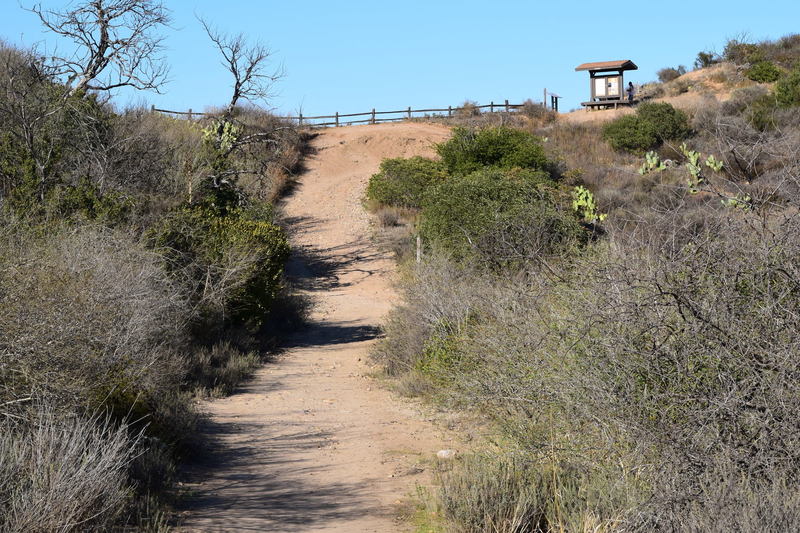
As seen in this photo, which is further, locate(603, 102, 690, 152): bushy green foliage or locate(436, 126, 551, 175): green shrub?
locate(603, 102, 690, 152): bushy green foliage

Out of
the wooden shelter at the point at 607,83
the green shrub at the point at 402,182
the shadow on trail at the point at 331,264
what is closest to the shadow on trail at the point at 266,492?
the shadow on trail at the point at 331,264

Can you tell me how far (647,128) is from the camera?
37375 millimetres

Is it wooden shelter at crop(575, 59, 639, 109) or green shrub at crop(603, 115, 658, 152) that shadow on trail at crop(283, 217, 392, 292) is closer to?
green shrub at crop(603, 115, 658, 152)

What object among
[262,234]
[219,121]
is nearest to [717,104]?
[219,121]

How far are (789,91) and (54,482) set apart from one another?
1471 inches

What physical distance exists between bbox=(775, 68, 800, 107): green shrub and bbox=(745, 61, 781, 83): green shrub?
28.1 feet

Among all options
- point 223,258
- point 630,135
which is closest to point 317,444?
point 223,258

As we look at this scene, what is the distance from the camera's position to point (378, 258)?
28688mm

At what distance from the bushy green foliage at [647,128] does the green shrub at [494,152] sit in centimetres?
883

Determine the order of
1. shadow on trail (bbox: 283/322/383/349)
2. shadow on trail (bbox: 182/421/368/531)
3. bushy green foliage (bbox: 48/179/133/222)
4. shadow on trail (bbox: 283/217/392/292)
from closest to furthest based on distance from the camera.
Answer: shadow on trail (bbox: 182/421/368/531)
bushy green foliage (bbox: 48/179/133/222)
shadow on trail (bbox: 283/322/383/349)
shadow on trail (bbox: 283/217/392/292)

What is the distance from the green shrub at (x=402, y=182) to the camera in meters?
32.3

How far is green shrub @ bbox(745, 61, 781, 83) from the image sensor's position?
45.6 metres

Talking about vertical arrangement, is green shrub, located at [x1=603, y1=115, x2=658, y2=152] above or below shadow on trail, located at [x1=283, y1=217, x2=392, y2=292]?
above

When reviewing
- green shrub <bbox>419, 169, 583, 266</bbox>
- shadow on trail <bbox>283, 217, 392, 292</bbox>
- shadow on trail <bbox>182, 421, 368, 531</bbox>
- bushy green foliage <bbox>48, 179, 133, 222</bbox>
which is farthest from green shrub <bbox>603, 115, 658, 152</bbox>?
shadow on trail <bbox>182, 421, 368, 531</bbox>
